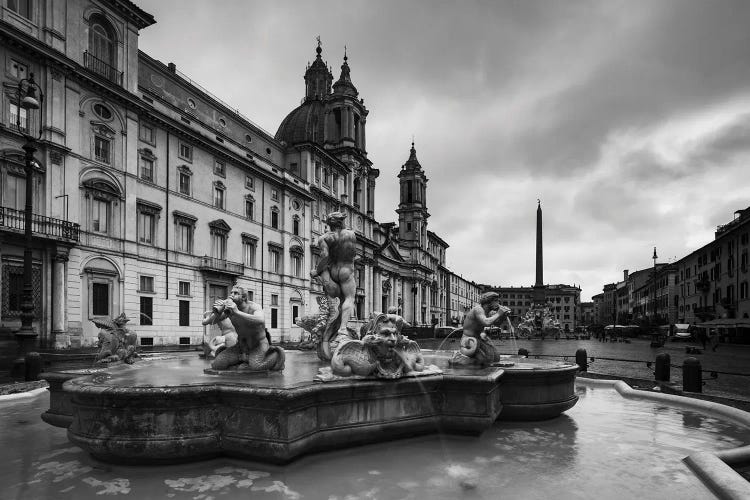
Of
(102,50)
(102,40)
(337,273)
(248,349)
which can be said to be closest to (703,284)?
(337,273)

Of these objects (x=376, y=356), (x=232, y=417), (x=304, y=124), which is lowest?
(x=232, y=417)

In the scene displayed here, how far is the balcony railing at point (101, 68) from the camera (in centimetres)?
2595

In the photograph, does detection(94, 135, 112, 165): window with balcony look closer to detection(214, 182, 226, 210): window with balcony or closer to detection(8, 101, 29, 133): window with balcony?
detection(8, 101, 29, 133): window with balcony

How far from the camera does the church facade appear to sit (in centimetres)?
2262

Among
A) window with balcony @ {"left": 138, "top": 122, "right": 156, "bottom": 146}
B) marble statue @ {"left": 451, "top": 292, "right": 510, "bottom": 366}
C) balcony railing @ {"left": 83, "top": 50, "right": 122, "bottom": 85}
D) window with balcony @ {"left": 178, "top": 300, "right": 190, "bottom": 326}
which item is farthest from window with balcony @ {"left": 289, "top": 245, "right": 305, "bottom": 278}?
marble statue @ {"left": 451, "top": 292, "right": 510, "bottom": 366}

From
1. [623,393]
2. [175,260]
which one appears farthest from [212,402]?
[175,260]

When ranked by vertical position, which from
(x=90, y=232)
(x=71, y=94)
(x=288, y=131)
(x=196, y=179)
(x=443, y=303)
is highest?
(x=288, y=131)

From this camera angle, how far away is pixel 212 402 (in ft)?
16.5

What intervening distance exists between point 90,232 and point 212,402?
24636 mm

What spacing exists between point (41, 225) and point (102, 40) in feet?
38.8

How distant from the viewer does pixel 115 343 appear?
9.57 meters

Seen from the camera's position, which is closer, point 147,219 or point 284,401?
point 284,401

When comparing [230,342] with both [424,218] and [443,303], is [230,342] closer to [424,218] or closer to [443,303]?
[424,218]

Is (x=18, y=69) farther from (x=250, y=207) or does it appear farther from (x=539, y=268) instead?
(x=539, y=268)
